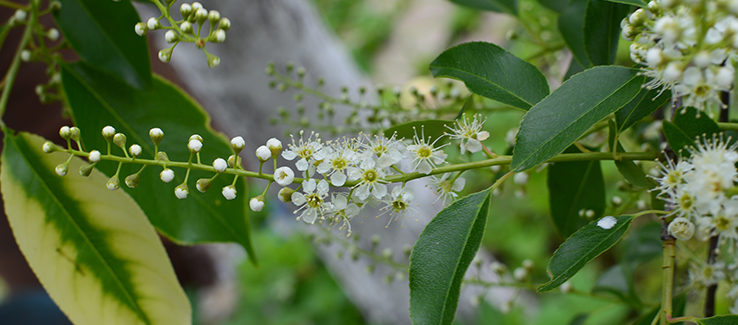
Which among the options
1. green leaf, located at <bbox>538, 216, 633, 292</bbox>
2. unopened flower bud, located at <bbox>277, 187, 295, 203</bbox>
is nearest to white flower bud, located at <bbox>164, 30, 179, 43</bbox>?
unopened flower bud, located at <bbox>277, 187, 295, 203</bbox>

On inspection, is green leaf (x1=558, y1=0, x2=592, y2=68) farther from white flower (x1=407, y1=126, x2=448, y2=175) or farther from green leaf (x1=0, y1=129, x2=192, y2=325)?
green leaf (x1=0, y1=129, x2=192, y2=325)

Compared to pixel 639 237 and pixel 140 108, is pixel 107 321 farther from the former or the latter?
pixel 639 237

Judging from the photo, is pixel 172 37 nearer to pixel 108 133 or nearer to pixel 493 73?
pixel 108 133

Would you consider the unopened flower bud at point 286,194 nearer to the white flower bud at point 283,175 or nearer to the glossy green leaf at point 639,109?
the white flower bud at point 283,175

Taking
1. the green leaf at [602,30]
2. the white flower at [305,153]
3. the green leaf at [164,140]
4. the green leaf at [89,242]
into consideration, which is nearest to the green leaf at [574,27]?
the green leaf at [602,30]

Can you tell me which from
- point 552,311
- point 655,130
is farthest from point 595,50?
point 552,311
